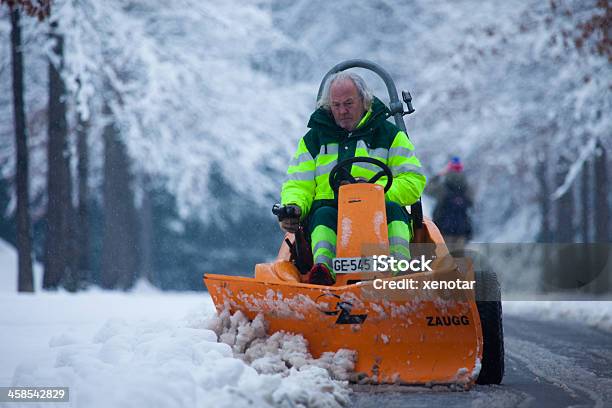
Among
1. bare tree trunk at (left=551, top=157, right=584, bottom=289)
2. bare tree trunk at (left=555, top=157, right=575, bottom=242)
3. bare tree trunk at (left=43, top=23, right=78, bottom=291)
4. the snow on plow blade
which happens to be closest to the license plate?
the snow on plow blade

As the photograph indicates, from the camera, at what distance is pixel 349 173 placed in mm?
6043

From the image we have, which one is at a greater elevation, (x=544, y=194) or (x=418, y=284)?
(x=544, y=194)

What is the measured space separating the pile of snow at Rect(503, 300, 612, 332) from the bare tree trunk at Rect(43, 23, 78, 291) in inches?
260

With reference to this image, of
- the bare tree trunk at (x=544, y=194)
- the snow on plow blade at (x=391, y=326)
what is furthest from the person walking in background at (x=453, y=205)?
the bare tree trunk at (x=544, y=194)

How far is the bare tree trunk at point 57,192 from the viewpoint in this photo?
14.2m

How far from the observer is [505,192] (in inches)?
1123

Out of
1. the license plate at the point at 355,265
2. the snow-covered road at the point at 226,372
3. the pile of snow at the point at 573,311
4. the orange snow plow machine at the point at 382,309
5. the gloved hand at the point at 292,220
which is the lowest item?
the pile of snow at the point at 573,311

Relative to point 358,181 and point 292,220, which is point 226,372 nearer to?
point 292,220

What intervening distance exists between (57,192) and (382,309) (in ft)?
32.9

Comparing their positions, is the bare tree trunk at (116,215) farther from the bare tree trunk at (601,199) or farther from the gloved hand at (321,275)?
the gloved hand at (321,275)

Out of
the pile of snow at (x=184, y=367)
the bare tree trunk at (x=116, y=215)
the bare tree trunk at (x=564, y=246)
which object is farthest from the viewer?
the bare tree trunk at (x=116, y=215)

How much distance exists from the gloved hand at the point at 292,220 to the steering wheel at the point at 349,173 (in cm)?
29

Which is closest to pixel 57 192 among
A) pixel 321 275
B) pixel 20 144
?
pixel 20 144

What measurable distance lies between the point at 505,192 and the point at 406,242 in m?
23.3
